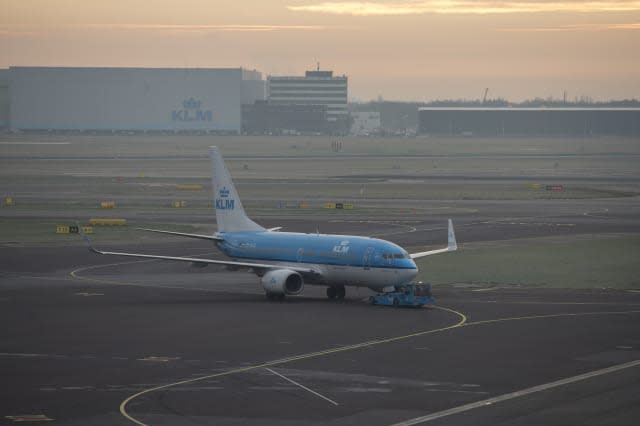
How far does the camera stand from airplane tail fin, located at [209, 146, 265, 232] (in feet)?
229

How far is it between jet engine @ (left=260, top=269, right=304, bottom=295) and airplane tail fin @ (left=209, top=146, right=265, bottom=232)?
22.8 ft

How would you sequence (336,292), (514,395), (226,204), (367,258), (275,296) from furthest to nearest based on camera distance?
(226,204)
(336,292)
(275,296)
(367,258)
(514,395)

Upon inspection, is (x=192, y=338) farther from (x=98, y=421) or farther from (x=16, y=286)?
(x=16, y=286)

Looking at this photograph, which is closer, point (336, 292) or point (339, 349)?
point (339, 349)

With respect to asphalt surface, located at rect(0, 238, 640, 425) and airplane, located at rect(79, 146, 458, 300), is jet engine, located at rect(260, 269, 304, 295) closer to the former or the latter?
airplane, located at rect(79, 146, 458, 300)

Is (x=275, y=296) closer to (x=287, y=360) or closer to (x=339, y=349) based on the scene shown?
(x=339, y=349)

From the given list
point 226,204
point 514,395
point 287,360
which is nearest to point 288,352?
point 287,360

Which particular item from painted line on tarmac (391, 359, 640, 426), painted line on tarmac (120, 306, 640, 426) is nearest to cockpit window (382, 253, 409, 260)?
painted line on tarmac (120, 306, 640, 426)

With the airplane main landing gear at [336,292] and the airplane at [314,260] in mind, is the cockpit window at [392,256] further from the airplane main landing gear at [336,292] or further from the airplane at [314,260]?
the airplane main landing gear at [336,292]

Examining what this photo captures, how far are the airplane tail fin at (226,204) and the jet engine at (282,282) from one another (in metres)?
6.94

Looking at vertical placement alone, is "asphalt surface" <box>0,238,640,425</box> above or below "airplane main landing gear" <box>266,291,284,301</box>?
below

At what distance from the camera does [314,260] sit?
209ft

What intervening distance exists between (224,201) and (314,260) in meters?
8.97

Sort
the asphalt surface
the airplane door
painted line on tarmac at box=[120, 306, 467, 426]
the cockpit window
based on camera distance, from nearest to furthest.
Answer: the asphalt surface < painted line on tarmac at box=[120, 306, 467, 426] < the cockpit window < the airplane door
